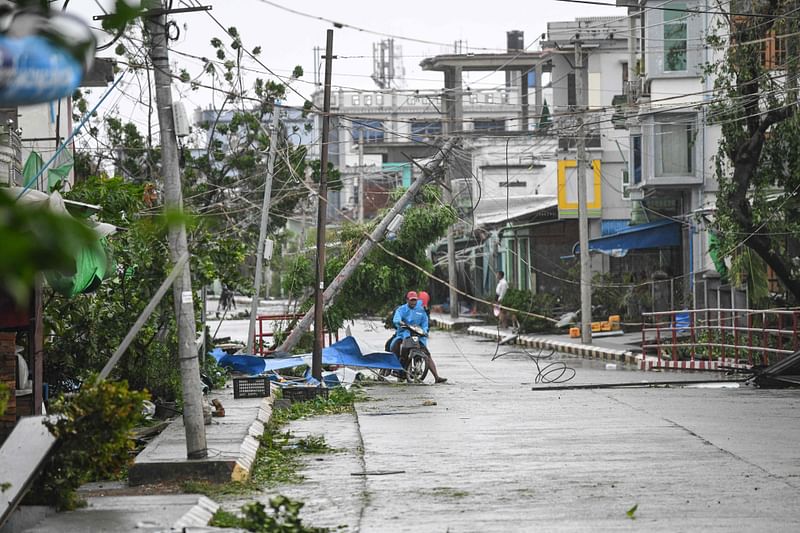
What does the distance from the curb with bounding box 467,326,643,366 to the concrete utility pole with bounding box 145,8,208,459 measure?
59.8 feet

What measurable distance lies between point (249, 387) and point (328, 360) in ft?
18.3

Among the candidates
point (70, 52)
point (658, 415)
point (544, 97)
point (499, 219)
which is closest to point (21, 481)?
point (70, 52)

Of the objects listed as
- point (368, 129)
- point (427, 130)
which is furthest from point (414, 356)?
point (427, 130)

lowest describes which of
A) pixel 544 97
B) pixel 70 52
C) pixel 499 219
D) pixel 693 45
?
pixel 70 52

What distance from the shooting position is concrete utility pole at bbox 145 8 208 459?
11.3m

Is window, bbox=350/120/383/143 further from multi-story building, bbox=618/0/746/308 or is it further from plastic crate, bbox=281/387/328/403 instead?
multi-story building, bbox=618/0/746/308

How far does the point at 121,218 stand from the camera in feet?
50.4

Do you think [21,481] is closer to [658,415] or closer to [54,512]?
[54,512]

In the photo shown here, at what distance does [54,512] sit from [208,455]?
270 cm

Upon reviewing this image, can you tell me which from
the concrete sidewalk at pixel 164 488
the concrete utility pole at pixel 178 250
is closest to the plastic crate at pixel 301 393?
the concrete sidewalk at pixel 164 488

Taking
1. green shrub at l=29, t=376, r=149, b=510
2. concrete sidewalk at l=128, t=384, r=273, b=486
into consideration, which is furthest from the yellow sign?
green shrub at l=29, t=376, r=149, b=510

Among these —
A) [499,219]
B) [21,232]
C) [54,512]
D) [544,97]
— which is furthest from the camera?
[544,97]

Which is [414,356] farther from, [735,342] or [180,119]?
[180,119]

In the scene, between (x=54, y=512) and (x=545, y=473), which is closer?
(x=54, y=512)
